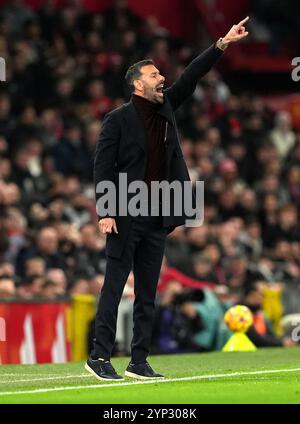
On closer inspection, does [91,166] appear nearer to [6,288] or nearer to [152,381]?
[6,288]

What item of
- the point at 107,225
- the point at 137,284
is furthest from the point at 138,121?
the point at 137,284

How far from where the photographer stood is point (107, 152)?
9.29 meters

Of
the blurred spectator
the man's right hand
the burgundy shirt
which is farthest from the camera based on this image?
the blurred spectator

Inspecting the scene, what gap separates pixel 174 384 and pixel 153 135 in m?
1.69

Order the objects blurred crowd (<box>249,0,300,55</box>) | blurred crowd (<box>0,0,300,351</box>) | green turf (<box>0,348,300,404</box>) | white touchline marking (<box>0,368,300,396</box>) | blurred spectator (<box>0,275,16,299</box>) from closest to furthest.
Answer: green turf (<box>0,348,300,404</box>)
white touchline marking (<box>0,368,300,396</box>)
blurred spectator (<box>0,275,16,299</box>)
blurred crowd (<box>0,0,300,351</box>)
blurred crowd (<box>249,0,300,55</box>)

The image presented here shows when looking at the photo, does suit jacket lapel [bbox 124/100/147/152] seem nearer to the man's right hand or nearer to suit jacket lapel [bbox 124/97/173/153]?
suit jacket lapel [bbox 124/97/173/153]

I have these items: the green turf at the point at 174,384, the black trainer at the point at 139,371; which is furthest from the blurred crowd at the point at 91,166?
the black trainer at the point at 139,371

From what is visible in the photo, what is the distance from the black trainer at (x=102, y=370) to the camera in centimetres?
923

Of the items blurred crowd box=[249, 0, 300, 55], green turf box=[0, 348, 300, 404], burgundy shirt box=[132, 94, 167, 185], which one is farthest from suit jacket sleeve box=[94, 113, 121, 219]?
blurred crowd box=[249, 0, 300, 55]

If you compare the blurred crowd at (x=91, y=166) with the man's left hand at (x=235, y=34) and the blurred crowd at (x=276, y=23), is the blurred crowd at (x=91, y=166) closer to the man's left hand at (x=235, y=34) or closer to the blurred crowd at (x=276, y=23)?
the blurred crowd at (x=276, y=23)

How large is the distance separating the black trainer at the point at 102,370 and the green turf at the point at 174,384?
53 mm

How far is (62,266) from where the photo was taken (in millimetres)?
16156

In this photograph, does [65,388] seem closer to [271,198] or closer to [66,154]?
[66,154]

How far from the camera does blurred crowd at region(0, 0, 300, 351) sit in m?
16.0
